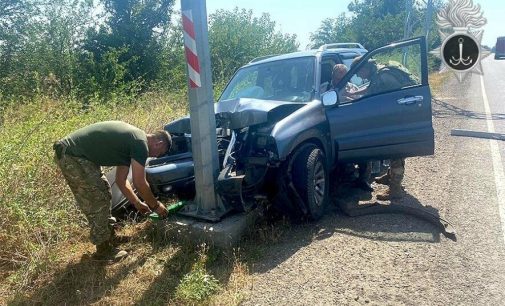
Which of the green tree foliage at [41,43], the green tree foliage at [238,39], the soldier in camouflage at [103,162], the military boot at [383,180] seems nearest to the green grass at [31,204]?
the soldier in camouflage at [103,162]

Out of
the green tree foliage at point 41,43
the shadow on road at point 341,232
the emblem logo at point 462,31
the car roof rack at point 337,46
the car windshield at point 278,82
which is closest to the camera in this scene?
the shadow on road at point 341,232

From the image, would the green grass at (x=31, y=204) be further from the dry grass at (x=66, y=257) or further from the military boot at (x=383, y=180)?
the military boot at (x=383, y=180)

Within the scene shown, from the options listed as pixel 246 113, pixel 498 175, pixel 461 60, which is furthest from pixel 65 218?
pixel 461 60

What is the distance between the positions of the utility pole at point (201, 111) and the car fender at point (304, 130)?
0.68 meters

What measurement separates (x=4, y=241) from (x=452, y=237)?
14.2 feet

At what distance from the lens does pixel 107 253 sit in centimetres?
385

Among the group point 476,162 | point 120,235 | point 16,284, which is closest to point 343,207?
point 120,235

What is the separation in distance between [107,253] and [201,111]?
168 cm

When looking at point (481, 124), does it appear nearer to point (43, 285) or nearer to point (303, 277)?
point (303, 277)

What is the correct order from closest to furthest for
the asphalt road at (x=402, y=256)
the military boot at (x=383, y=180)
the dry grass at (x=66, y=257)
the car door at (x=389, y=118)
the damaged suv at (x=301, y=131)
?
1. the asphalt road at (x=402, y=256)
2. the dry grass at (x=66, y=257)
3. the damaged suv at (x=301, y=131)
4. the car door at (x=389, y=118)
5. the military boot at (x=383, y=180)

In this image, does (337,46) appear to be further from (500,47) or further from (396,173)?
(500,47)

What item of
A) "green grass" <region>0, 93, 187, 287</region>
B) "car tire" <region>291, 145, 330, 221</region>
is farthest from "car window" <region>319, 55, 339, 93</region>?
"green grass" <region>0, 93, 187, 287</region>

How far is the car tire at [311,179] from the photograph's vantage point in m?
4.06

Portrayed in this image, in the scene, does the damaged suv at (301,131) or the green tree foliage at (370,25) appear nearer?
the damaged suv at (301,131)
